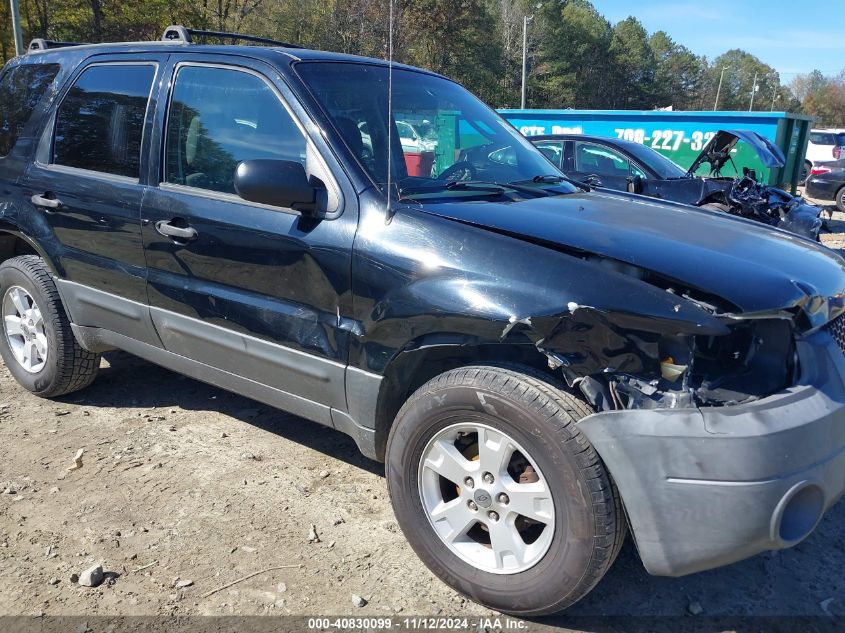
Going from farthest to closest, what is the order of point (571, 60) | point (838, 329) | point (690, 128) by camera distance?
point (571, 60) → point (690, 128) → point (838, 329)

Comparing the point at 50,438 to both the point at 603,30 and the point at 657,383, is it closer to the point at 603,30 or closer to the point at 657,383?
the point at 657,383

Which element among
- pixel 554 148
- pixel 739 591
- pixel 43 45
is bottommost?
pixel 739 591

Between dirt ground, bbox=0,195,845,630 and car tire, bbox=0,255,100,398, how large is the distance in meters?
0.22

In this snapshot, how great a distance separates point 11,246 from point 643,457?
4.15 metres

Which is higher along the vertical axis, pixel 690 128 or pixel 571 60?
pixel 571 60

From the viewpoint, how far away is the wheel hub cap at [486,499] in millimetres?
2406

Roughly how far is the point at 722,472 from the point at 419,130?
2.15 meters

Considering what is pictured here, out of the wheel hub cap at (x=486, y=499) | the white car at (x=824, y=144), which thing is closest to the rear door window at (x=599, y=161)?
the wheel hub cap at (x=486, y=499)

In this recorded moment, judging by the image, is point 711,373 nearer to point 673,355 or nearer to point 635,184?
point 673,355

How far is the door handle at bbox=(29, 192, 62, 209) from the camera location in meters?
3.85

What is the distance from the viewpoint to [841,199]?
1533cm

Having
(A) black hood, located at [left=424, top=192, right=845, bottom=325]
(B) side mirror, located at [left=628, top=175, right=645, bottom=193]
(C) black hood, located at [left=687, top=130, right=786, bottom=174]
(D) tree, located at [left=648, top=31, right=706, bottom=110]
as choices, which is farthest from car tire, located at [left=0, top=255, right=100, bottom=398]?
(D) tree, located at [left=648, top=31, right=706, bottom=110]

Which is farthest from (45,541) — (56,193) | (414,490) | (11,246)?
(11,246)

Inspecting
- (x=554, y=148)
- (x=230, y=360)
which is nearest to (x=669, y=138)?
(x=554, y=148)
